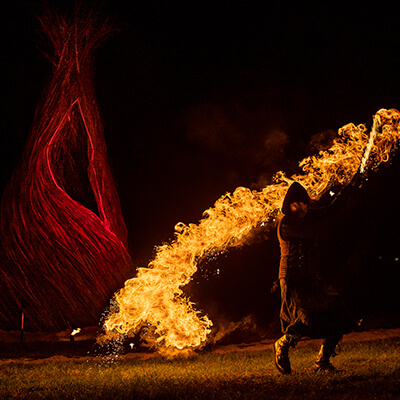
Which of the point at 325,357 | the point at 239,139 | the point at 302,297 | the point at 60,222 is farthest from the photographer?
the point at 239,139

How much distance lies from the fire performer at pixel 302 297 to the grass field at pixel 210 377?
0.34 metres

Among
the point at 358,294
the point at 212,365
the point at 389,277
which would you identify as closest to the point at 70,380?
the point at 212,365

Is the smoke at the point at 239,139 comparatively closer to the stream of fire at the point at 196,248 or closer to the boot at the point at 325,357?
the stream of fire at the point at 196,248

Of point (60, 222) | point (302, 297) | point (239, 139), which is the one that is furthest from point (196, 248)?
point (239, 139)

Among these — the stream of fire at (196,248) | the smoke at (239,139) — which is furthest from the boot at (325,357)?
the smoke at (239,139)

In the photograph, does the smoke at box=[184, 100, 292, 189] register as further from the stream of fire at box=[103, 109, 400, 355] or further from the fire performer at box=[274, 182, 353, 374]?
the fire performer at box=[274, 182, 353, 374]

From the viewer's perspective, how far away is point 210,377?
681cm

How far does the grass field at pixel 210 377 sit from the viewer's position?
5773 millimetres

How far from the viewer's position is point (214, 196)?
13.6 metres

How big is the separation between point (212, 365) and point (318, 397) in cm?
266

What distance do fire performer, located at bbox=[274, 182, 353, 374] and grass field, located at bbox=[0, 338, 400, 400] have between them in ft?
1.13

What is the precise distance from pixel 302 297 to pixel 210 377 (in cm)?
152

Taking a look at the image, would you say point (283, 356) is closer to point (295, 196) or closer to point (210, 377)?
point (210, 377)

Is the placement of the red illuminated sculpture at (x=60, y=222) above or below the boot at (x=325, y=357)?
above
